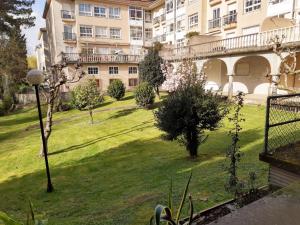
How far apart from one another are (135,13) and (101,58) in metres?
11.6

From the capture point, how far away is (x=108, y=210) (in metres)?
6.20

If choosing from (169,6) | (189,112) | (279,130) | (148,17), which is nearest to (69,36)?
(148,17)

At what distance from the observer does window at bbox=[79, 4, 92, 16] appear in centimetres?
3681

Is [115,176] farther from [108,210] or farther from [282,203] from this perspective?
[282,203]

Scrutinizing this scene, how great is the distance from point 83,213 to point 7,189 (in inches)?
207

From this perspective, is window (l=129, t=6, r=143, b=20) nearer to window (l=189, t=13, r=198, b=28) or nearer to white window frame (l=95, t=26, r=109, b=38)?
white window frame (l=95, t=26, r=109, b=38)

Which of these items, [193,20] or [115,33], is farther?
[115,33]

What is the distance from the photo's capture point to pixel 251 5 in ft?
81.7

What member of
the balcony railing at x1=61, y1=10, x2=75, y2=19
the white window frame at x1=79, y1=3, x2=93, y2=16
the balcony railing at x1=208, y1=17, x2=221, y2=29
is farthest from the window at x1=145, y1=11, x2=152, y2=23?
the balcony railing at x1=208, y1=17, x2=221, y2=29

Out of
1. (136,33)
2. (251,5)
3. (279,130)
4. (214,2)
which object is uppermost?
(214,2)

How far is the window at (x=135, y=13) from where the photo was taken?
41.1 metres

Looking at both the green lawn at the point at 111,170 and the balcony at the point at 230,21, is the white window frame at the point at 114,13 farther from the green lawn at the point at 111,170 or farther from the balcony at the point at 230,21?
the green lawn at the point at 111,170

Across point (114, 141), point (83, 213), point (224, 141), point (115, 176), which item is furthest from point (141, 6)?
point (83, 213)

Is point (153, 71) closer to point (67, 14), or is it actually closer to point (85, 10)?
point (85, 10)
